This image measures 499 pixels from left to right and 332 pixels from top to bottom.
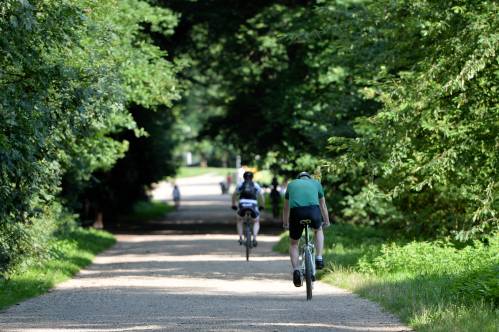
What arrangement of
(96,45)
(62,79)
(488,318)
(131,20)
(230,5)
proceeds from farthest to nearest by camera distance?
(230,5)
(131,20)
(96,45)
(62,79)
(488,318)

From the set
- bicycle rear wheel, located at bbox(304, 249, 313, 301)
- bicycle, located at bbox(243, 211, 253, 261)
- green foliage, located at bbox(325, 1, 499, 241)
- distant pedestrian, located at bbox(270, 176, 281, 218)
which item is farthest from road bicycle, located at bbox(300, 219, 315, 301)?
distant pedestrian, located at bbox(270, 176, 281, 218)

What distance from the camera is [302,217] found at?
1570 centimetres

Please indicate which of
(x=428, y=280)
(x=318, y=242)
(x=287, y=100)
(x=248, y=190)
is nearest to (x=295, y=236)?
(x=318, y=242)

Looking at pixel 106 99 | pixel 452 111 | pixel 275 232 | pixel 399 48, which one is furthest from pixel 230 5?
pixel 106 99

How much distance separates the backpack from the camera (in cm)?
2432

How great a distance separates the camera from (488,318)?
11.1 m

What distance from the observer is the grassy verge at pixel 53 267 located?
16875 millimetres

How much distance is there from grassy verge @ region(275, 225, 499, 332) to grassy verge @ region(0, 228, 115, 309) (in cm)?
459

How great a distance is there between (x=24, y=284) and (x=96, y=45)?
484 centimetres

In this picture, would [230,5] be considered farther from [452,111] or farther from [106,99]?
[106,99]

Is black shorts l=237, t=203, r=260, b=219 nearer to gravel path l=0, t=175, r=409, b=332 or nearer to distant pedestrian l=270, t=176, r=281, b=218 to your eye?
gravel path l=0, t=175, r=409, b=332

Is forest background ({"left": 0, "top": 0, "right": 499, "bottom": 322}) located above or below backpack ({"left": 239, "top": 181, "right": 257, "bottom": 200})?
above

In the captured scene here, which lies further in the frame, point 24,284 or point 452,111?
point 452,111

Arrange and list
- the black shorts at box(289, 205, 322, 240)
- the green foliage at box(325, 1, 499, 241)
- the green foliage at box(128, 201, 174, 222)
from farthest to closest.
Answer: the green foliage at box(128, 201, 174, 222) → the green foliage at box(325, 1, 499, 241) → the black shorts at box(289, 205, 322, 240)
